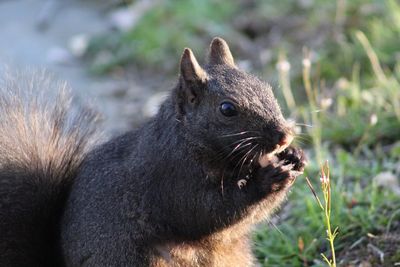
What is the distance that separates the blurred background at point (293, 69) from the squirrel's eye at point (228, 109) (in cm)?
37

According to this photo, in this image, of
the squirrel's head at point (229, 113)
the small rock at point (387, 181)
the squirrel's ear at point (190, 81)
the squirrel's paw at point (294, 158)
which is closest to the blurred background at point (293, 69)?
the small rock at point (387, 181)

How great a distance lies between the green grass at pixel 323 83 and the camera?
3.61m

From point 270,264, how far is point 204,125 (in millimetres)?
869

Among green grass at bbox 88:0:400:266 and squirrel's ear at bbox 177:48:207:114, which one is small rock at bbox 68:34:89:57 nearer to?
green grass at bbox 88:0:400:266

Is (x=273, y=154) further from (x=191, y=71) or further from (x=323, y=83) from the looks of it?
(x=323, y=83)

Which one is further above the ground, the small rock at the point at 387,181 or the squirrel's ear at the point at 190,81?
the squirrel's ear at the point at 190,81

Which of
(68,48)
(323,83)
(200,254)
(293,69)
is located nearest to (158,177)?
(200,254)

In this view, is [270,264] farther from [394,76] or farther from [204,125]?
[394,76]

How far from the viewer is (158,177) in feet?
10.3

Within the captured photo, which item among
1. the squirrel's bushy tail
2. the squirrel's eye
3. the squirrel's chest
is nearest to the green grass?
the squirrel's chest

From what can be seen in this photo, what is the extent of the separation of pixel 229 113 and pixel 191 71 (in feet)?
0.81

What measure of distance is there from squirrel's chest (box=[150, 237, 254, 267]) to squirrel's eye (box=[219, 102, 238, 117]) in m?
0.53

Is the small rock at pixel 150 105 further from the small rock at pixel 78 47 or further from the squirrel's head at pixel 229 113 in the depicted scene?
the squirrel's head at pixel 229 113

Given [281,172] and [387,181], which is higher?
[281,172]
